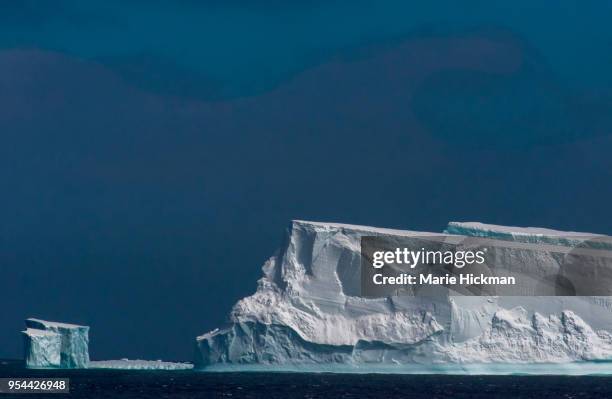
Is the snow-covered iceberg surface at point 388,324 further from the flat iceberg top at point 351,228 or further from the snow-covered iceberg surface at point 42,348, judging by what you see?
the snow-covered iceberg surface at point 42,348

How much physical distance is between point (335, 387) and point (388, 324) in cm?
306

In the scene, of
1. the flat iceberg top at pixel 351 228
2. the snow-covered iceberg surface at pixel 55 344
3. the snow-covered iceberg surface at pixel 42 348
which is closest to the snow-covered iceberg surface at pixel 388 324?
the flat iceberg top at pixel 351 228

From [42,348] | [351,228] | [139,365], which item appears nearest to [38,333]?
[42,348]

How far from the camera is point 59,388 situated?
3344cm

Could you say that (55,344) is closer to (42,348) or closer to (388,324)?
(42,348)

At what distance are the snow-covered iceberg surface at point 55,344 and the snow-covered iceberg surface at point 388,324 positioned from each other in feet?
22.0

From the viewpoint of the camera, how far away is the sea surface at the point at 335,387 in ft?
102

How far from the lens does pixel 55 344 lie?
133 ft

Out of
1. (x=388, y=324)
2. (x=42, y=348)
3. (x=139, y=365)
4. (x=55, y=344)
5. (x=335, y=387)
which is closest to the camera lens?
(x=335, y=387)

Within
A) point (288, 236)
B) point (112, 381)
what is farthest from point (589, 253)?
point (112, 381)

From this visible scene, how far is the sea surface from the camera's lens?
31062 millimetres

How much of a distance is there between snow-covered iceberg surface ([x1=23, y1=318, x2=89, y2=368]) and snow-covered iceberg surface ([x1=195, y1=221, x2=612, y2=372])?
670cm

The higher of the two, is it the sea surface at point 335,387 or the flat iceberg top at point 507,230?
the flat iceberg top at point 507,230

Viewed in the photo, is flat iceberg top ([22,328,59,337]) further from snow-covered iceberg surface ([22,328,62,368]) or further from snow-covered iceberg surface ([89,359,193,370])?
snow-covered iceberg surface ([89,359,193,370])
